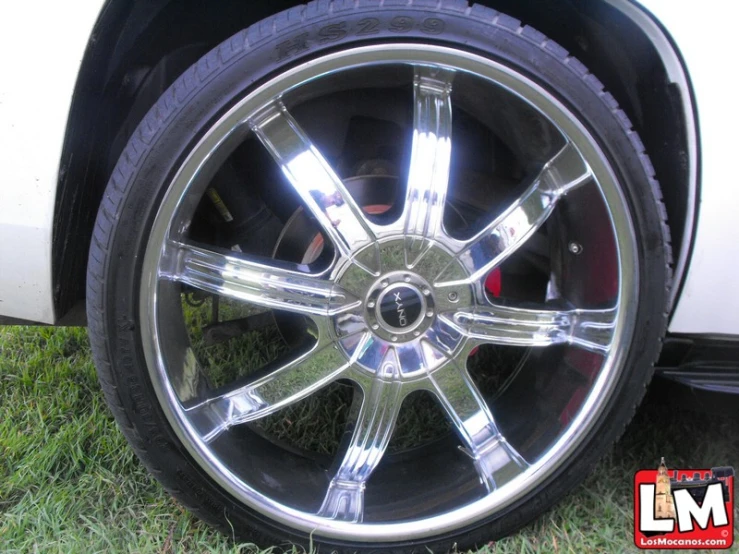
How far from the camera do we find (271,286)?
1.55 meters

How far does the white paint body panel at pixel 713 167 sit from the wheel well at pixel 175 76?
4cm

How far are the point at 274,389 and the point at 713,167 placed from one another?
1.11 metres

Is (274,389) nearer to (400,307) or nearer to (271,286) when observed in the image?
(271,286)

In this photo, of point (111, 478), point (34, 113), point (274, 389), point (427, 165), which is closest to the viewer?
point (34, 113)

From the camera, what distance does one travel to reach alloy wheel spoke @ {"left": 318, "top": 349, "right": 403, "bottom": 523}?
1616 mm

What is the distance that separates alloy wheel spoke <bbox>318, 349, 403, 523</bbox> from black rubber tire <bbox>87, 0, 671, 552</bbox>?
247mm

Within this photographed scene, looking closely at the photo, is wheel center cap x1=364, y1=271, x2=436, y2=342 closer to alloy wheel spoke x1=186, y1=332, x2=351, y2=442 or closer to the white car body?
alloy wheel spoke x1=186, y1=332, x2=351, y2=442

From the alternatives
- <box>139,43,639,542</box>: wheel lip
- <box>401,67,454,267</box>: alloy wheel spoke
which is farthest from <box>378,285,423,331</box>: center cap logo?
<box>139,43,639,542</box>: wheel lip

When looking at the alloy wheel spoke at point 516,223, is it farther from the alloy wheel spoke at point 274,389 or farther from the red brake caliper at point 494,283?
the alloy wheel spoke at point 274,389

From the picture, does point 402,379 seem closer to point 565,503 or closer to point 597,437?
point 597,437

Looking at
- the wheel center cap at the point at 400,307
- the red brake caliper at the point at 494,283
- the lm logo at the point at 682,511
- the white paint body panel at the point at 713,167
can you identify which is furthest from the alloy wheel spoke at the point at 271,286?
the lm logo at the point at 682,511

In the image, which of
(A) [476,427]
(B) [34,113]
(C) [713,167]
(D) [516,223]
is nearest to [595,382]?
(A) [476,427]

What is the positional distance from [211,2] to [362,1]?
39 cm

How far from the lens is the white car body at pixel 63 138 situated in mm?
1293
